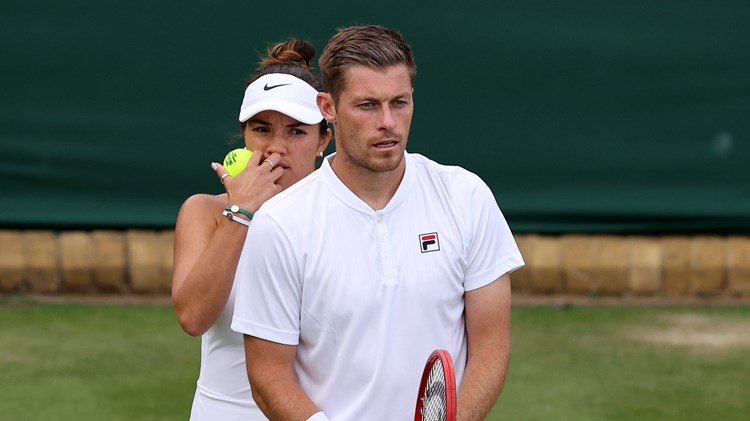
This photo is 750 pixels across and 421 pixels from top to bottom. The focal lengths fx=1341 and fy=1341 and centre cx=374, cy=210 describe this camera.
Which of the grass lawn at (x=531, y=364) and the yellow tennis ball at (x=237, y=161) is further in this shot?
the grass lawn at (x=531, y=364)

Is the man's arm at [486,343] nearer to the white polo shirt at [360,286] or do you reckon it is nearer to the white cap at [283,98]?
the white polo shirt at [360,286]

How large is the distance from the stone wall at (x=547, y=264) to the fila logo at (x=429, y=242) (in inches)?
192

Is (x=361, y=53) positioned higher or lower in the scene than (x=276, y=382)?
higher

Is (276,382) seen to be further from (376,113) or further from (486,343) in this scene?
(376,113)

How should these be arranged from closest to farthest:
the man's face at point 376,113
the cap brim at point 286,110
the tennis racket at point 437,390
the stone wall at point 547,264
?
the tennis racket at point 437,390, the man's face at point 376,113, the cap brim at point 286,110, the stone wall at point 547,264

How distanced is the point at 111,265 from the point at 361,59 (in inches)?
207

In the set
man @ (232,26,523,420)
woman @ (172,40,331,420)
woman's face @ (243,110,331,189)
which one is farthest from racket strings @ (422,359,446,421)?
woman's face @ (243,110,331,189)

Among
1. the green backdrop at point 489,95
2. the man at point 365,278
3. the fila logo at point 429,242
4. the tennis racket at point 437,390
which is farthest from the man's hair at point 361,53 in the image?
the green backdrop at point 489,95

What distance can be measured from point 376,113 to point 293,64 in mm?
979

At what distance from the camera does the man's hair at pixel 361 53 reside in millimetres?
2885

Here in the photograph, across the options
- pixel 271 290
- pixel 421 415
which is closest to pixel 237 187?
pixel 271 290

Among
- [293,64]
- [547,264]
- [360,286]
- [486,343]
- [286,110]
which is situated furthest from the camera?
[547,264]

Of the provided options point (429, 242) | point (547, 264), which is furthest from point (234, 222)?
point (547, 264)

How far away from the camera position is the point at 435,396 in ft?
9.05
